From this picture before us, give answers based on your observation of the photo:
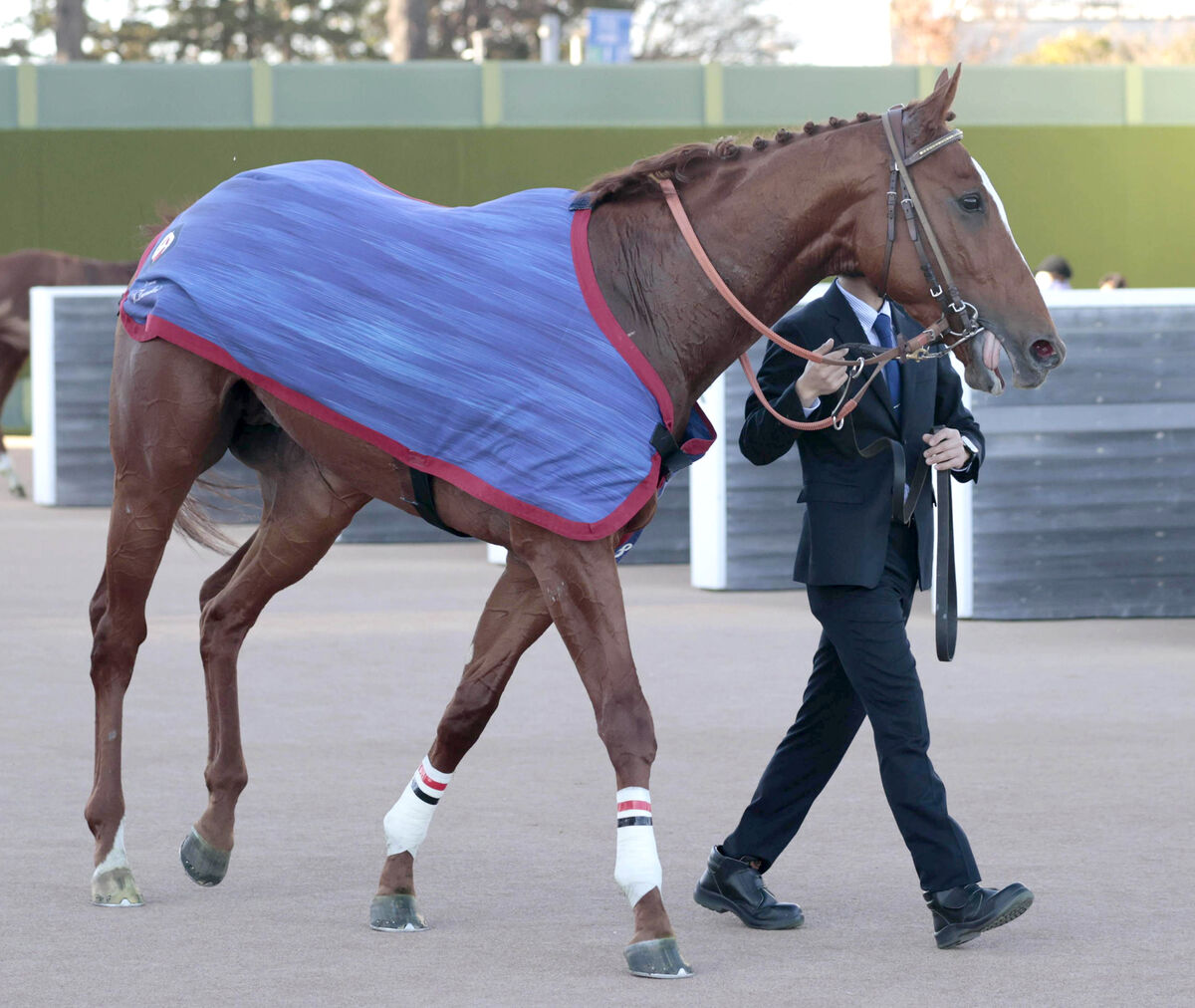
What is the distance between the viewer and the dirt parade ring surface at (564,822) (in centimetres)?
441

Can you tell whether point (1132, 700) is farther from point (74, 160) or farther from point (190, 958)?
point (74, 160)

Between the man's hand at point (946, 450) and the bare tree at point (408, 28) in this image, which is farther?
the bare tree at point (408, 28)

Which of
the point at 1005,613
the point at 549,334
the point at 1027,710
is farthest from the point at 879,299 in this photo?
the point at 1005,613

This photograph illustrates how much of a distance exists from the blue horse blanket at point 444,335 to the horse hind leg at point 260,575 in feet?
1.94

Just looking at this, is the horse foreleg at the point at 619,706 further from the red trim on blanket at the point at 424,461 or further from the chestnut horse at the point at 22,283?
the chestnut horse at the point at 22,283

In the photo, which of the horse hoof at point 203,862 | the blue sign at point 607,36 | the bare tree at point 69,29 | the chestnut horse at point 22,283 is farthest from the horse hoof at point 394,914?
the bare tree at point 69,29

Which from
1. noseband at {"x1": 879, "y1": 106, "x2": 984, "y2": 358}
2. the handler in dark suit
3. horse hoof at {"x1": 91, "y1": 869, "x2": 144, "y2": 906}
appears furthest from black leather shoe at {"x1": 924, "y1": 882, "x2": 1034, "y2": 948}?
horse hoof at {"x1": 91, "y1": 869, "x2": 144, "y2": 906}

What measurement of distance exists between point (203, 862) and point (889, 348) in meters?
2.17

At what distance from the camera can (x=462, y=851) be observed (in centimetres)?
555

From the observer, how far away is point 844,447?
4777mm

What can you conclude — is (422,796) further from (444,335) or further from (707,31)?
(707,31)

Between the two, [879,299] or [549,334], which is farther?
[879,299]

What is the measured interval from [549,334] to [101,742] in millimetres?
1768

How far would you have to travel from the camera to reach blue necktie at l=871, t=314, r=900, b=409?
4.79m
